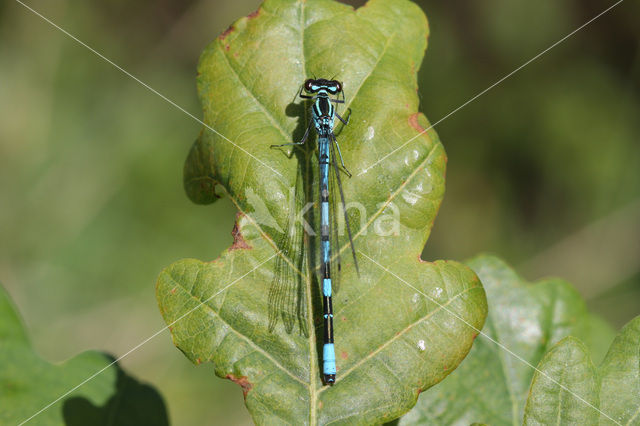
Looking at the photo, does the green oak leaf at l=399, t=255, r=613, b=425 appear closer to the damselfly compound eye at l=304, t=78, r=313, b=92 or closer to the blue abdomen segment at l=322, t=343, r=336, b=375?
the blue abdomen segment at l=322, t=343, r=336, b=375

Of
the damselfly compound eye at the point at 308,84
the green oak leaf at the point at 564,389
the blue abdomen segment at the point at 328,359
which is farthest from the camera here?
the damselfly compound eye at the point at 308,84

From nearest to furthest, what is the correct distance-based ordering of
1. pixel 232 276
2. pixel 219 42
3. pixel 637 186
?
pixel 232 276 → pixel 219 42 → pixel 637 186

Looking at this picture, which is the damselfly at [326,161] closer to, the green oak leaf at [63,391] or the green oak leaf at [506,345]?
the green oak leaf at [506,345]

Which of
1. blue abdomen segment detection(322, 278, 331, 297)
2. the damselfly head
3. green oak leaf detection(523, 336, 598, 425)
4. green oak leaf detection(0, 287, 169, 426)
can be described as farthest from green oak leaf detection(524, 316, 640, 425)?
green oak leaf detection(0, 287, 169, 426)

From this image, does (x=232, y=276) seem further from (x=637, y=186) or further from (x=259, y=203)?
(x=637, y=186)

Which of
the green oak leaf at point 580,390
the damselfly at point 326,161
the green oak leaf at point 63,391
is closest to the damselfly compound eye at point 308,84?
the damselfly at point 326,161

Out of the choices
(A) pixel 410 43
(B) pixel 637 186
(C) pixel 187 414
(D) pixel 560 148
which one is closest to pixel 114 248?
(C) pixel 187 414

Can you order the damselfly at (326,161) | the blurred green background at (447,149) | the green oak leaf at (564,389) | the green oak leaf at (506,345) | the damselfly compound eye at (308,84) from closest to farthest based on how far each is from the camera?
the green oak leaf at (564,389) → the damselfly at (326,161) → the damselfly compound eye at (308,84) → the green oak leaf at (506,345) → the blurred green background at (447,149)
